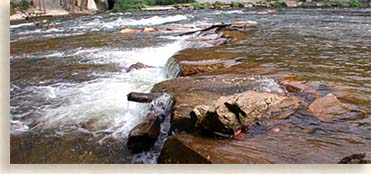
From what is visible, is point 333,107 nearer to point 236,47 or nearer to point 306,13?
point 236,47

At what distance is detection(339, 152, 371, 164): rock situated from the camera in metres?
1.63

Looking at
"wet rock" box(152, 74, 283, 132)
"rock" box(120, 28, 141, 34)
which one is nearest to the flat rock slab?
"wet rock" box(152, 74, 283, 132)

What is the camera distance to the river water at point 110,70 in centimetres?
195

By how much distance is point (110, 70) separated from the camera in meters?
2.82

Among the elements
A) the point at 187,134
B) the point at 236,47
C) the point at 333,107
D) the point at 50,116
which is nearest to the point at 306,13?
the point at 236,47

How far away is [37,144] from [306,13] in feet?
8.36

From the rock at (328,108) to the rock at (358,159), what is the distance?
0.22 meters

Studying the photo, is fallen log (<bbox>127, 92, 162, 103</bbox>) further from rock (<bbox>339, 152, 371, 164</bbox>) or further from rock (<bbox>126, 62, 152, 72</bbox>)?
rock (<bbox>339, 152, 371, 164</bbox>)

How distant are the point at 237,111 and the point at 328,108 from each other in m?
0.48

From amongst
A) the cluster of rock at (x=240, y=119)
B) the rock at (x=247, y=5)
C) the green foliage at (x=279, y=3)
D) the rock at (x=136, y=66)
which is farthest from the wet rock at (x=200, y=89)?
the green foliage at (x=279, y=3)

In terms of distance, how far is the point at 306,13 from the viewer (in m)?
3.39

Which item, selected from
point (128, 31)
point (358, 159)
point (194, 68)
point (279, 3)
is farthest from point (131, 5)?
point (358, 159)

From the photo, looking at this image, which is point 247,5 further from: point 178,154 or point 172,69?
point 178,154

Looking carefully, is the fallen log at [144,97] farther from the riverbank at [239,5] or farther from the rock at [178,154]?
the riverbank at [239,5]
